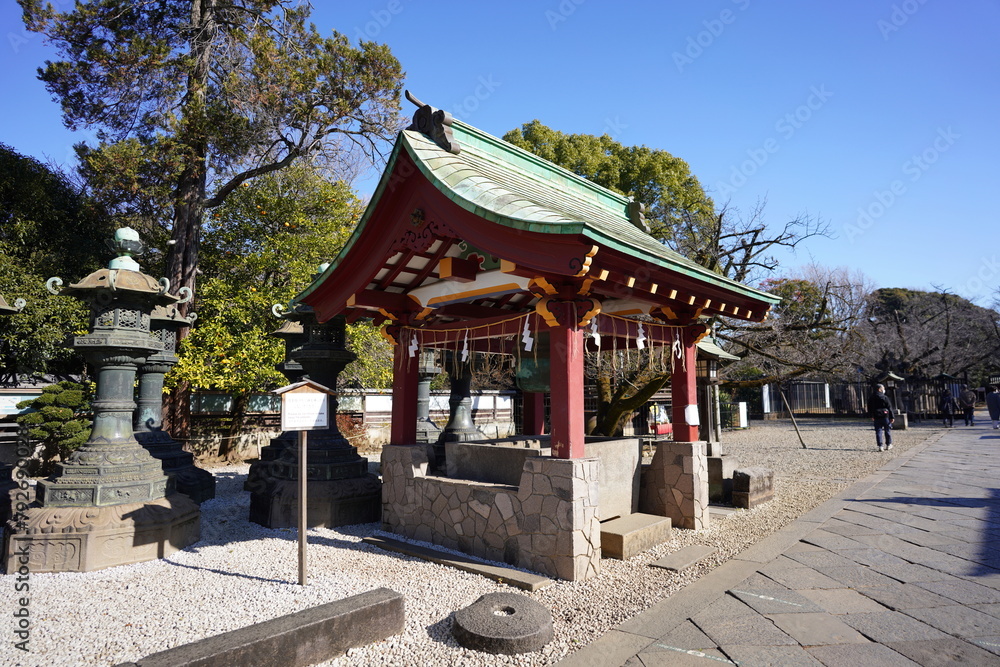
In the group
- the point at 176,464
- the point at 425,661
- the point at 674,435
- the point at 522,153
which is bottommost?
the point at 425,661

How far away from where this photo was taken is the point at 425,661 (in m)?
3.47

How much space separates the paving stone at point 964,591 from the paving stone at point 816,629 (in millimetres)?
1286

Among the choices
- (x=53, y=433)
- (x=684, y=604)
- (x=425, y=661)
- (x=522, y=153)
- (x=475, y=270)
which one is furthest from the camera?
(x=53, y=433)

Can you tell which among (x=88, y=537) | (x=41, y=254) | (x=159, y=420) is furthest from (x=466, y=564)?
(x=41, y=254)

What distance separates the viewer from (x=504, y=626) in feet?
12.1

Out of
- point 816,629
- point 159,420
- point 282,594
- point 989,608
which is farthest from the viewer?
point 159,420

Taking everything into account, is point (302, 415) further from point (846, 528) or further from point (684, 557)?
point (846, 528)

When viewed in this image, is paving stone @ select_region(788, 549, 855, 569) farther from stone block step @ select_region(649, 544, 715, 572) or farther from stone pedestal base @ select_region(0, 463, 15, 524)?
stone pedestal base @ select_region(0, 463, 15, 524)

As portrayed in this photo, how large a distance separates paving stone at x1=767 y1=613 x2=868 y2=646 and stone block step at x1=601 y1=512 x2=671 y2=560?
1728 mm

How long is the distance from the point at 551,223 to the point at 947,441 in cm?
1868

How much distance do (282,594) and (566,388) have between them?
319cm

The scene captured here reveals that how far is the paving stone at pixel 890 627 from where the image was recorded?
12.0 ft

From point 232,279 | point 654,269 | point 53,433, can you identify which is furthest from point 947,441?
point 53,433

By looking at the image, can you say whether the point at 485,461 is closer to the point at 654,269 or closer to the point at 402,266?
the point at 402,266
